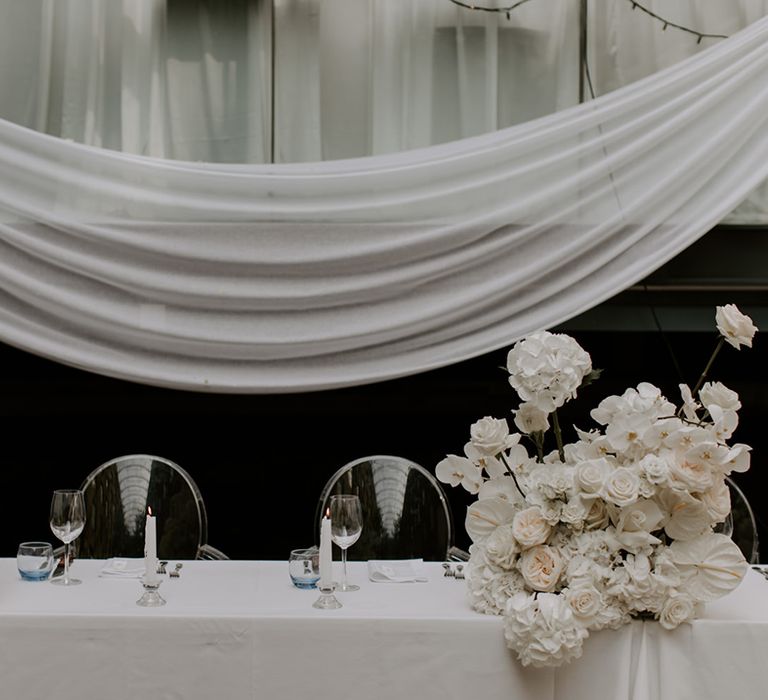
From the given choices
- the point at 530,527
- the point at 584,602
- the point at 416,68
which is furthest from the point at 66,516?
the point at 416,68

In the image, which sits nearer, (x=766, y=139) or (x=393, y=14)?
(x=766, y=139)

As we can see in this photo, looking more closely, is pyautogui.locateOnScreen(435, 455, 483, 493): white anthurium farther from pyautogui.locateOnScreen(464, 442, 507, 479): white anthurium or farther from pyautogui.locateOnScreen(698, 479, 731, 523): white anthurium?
pyautogui.locateOnScreen(698, 479, 731, 523): white anthurium

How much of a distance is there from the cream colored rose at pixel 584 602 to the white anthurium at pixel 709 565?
7.1 inches

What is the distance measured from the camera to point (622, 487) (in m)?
1.86

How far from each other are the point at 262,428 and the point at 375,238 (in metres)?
0.91

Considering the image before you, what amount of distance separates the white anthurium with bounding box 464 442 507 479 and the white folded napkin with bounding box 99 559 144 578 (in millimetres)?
796

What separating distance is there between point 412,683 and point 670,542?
0.55m

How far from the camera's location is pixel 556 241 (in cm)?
307

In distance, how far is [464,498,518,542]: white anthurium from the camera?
1979mm

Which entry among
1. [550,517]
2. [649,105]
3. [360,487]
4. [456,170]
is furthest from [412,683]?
[649,105]

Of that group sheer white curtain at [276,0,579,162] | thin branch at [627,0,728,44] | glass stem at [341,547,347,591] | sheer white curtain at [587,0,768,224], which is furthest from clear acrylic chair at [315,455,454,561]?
thin branch at [627,0,728,44]

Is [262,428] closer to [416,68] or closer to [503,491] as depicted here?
[416,68]

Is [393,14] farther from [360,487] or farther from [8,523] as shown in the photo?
[8,523]

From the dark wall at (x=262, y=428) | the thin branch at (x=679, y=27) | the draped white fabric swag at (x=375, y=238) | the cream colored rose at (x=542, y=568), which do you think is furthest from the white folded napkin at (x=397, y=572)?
the thin branch at (x=679, y=27)
